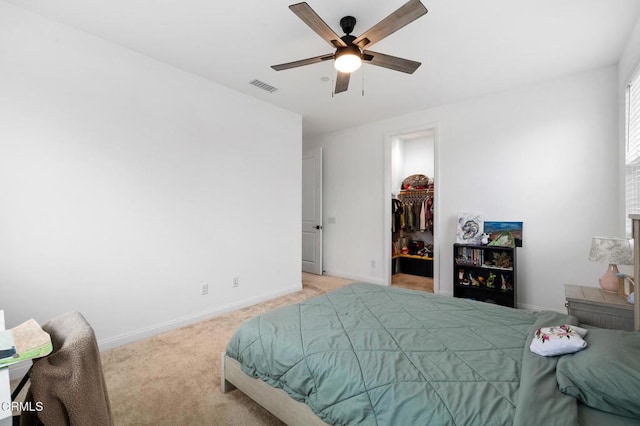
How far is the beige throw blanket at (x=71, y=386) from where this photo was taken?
2.61 ft

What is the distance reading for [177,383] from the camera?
1.97 m

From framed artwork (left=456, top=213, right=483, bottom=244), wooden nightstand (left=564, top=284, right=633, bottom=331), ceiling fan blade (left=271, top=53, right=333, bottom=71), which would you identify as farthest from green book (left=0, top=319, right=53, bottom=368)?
framed artwork (left=456, top=213, right=483, bottom=244)

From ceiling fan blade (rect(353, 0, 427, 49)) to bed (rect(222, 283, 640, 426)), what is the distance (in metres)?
1.81

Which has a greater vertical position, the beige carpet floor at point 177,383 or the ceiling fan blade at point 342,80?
the ceiling fan blade at point 342,80

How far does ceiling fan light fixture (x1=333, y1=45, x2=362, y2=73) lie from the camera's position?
79.2 inches

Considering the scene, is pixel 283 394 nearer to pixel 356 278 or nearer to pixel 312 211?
pixel 356 278

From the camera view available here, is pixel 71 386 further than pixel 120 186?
No

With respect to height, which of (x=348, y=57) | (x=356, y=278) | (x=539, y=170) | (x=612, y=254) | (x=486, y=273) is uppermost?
(x=348, y=57)

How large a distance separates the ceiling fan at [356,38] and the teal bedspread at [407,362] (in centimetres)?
179

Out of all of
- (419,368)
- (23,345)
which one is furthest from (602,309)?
(23,345)

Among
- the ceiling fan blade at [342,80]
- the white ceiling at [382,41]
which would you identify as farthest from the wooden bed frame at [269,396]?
the white ceiling at [382,41]

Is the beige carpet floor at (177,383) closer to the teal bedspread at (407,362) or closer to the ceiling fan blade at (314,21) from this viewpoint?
the teal bedspread at (407,362)

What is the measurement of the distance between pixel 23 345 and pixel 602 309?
3028 millimetres

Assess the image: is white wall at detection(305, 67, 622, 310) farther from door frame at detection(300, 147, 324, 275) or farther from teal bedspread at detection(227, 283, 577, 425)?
teal bedspread at detection(227, 283, 577, 425)
